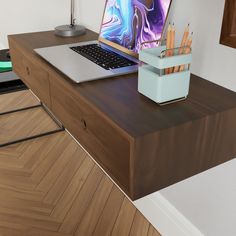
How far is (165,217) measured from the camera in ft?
5.26

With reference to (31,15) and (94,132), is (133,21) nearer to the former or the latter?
(94,132)

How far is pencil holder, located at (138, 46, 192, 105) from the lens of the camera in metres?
0.93

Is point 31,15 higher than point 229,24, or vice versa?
point 229,24

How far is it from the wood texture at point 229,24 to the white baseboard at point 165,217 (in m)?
0.91

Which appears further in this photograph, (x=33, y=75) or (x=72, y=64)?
(x=33, y=75)

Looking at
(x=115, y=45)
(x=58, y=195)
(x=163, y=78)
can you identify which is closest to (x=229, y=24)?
(x=163, y=78)

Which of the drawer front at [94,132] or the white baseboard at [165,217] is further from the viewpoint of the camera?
the white baseboard at [165,217]

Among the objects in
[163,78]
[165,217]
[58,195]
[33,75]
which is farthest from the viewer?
[58,195]

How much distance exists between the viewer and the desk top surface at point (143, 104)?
87 centimetres

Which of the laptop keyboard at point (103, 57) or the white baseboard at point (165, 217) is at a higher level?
the laptop keyboard at point (103, 57)

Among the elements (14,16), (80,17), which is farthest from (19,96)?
(80,17)

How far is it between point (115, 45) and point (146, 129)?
27.3 inches

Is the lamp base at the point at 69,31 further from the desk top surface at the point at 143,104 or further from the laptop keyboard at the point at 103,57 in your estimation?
the desk top surface at the point at 143,104

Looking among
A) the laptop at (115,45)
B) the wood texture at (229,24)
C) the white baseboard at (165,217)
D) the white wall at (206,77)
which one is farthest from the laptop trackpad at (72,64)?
the white baseboard at (165,217)
